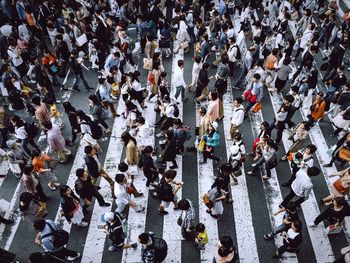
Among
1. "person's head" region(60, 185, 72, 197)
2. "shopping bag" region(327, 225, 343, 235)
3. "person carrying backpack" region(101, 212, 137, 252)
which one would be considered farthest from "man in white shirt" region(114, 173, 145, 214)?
"shopping bag" region(327, 225, 343, 235)

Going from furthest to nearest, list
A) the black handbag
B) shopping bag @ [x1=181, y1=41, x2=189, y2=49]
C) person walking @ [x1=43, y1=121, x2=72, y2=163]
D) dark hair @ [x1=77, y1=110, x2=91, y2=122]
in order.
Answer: shopping bag @ [x1=181, y1=41, x2=189, y2=49] → the black handbag → dark hair @ [x1=77, y1=110, x2=91, y2=122] → person walking @ [x1=43, y1=121, x2=72, y2=163]

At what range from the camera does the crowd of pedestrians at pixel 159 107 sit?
24.7 ft

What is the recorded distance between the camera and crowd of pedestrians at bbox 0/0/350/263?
752cm

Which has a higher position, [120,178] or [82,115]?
[82,115]

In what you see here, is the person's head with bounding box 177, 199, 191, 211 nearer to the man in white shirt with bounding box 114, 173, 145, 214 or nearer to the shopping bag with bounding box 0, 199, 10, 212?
the man in white shirt with bounding box 114, 173, 145, 214

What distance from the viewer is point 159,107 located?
1093 cm

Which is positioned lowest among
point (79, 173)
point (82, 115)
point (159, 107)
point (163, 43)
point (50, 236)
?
point (50, 236)

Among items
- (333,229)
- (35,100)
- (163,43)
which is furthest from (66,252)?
(163,43)

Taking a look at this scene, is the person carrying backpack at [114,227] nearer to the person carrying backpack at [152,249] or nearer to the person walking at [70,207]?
the person carrying backpack at [152,249]

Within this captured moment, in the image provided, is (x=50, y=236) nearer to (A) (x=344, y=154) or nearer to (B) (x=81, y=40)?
(A) (x=344, y=154)

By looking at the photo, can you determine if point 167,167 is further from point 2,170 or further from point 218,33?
point 218,33

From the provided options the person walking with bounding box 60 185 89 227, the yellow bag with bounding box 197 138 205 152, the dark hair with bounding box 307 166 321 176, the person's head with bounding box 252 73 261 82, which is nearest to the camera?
the person walking with bounding box 60 185 89 227

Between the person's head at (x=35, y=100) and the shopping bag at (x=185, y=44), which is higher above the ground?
the shopping bag at (x=185, y=44)

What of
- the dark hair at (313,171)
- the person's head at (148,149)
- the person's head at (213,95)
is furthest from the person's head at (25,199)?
the dark hair at (313,171)
